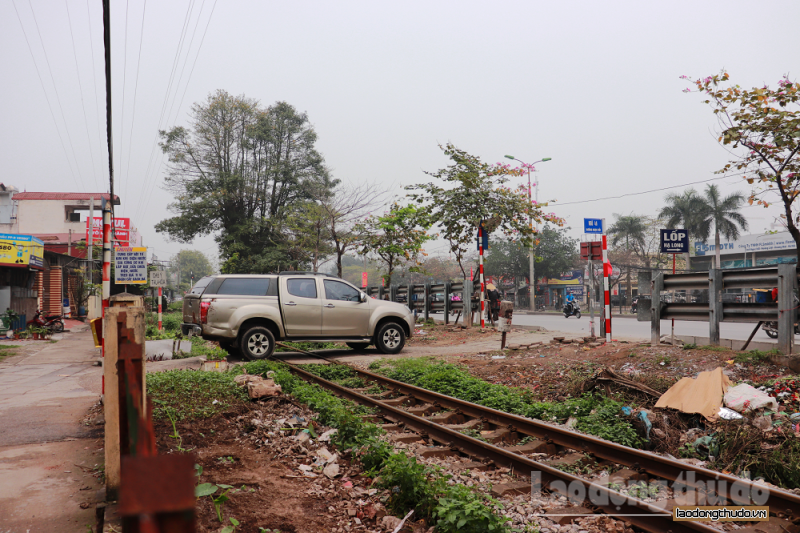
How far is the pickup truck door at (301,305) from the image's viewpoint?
12.3 meters

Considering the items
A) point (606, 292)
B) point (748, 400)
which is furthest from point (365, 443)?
point (606, 292)

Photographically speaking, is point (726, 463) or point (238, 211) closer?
point (726, 463)

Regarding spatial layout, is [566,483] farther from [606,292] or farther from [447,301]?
[447,301]

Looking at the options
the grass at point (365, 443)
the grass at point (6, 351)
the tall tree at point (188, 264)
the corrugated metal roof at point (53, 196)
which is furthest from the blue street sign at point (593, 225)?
the tall tree at point (188, 264)

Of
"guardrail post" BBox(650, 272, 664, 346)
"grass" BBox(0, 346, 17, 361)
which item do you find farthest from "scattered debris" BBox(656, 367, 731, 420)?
"grass" BBox(0, 346, 17, 361)

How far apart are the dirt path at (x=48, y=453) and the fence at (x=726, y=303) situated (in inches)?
356

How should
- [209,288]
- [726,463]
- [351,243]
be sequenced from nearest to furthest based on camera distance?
1. [726,463]
2. [209,288]
3. [351,243]

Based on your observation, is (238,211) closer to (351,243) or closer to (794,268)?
(351,243)

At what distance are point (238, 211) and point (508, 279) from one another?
30.6 m

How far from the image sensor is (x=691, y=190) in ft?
151

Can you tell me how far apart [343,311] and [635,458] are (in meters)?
8.80

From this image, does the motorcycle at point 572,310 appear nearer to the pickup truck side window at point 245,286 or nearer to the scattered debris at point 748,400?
the pickup truck side window at point 245,286

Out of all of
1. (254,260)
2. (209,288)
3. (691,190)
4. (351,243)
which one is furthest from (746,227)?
(209,288)

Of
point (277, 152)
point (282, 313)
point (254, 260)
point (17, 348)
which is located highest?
point (277, 152)
